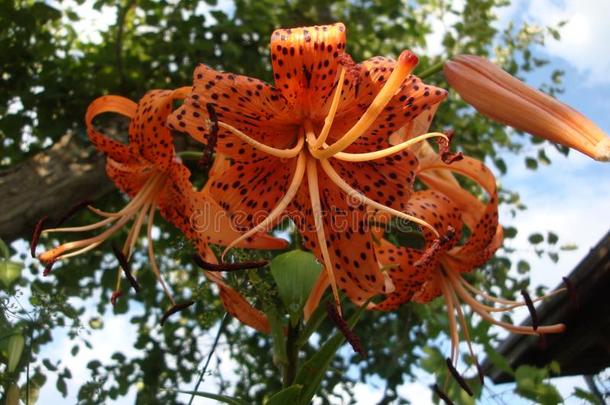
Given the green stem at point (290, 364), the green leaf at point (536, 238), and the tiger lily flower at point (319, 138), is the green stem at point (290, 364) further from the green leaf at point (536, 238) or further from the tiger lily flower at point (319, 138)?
the green leaf at point (536, 238)

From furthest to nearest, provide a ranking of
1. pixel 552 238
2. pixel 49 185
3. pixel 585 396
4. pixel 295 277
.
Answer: pixel 552 238
pixel 49 185
pixel 585 396
pixel 295 277

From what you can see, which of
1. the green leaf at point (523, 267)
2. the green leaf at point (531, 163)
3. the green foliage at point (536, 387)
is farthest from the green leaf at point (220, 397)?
the green leaf at point (531, 163)

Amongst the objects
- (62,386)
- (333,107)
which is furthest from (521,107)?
(62,386)

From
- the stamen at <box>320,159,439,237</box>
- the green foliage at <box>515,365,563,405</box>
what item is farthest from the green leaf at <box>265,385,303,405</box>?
the green foliage at <box>515,365,563,405</box>

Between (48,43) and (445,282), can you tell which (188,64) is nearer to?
(48,43)

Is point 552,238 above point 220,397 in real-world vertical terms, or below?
above

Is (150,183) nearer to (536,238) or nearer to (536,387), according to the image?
(536,387)
